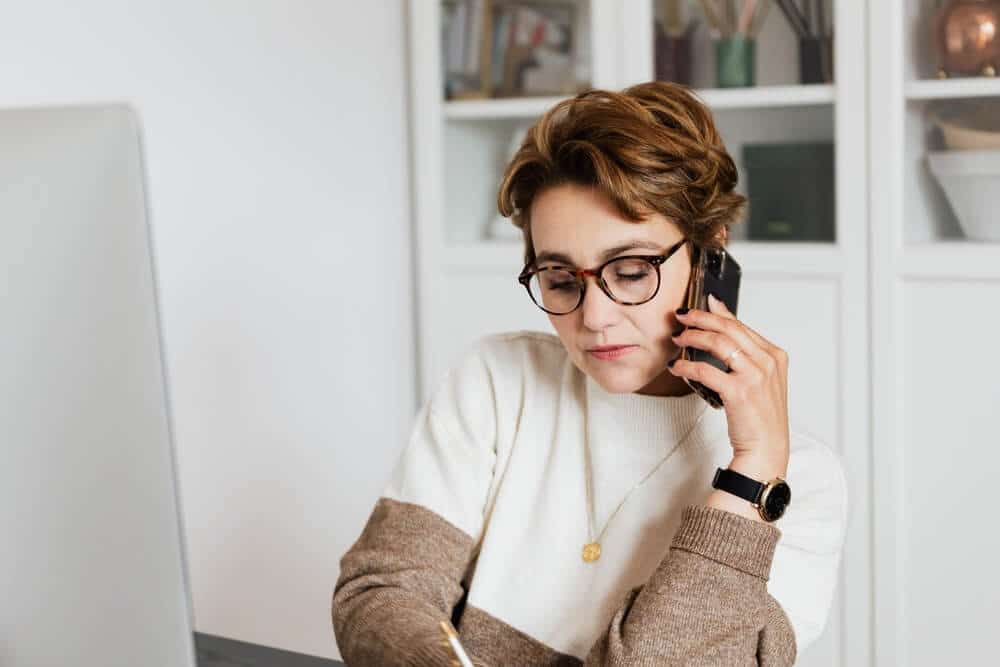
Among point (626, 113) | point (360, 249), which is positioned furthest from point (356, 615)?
point (360, 249)

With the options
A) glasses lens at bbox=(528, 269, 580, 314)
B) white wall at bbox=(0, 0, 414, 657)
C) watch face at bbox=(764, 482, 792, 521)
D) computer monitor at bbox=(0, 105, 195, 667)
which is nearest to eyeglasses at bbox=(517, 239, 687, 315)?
glasses lens at bbox=(528, 269, 580, 314)

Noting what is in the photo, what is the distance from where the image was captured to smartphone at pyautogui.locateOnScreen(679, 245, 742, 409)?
Answer: 128 centimetres

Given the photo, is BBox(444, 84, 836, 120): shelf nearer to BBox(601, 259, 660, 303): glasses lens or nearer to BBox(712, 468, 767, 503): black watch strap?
BBox(601, 259, 660, 303): glasses lens

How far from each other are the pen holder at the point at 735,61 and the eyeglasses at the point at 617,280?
1.19 metres

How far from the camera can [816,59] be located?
230cm

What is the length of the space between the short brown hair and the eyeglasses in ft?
0.14

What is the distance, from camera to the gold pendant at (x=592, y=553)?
134cm

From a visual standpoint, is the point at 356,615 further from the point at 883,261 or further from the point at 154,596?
the point at 883,261

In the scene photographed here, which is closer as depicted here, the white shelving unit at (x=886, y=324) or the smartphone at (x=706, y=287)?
the smartphone at (x=706, y=287)

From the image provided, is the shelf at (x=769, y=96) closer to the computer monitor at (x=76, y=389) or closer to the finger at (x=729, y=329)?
the finger at (x=729, y=329)

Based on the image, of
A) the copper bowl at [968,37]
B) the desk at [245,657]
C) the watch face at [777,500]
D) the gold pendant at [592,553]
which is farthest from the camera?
the copper bowl at [968,37]

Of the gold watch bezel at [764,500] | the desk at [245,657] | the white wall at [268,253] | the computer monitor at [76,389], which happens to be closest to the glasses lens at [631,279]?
the gold watch bezel at [764,500]

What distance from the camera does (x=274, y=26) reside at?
2.33m

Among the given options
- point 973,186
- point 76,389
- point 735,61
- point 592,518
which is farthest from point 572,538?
point 735,61
